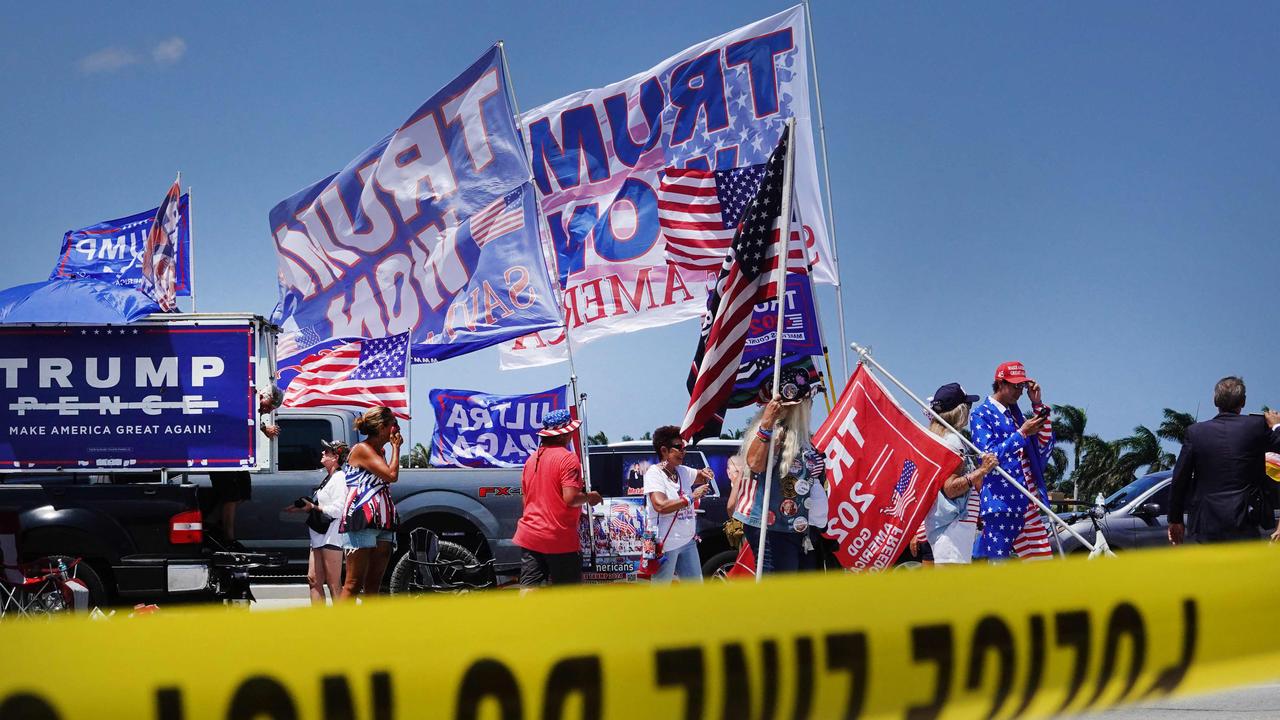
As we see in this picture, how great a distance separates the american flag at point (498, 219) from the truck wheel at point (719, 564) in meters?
3.49

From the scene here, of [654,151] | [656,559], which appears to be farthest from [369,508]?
[654,151]

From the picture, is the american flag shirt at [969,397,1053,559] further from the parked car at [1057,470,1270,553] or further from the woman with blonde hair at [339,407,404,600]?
the parked car at [1057,470,1270,553]

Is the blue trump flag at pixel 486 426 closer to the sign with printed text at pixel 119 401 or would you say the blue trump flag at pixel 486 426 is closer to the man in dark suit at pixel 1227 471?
the sign with printed text at pixel 119 401

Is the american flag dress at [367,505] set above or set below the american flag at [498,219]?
below

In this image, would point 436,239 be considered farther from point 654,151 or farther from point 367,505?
point 367,505

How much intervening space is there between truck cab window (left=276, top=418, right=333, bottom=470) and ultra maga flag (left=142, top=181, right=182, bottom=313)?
633 centimetres

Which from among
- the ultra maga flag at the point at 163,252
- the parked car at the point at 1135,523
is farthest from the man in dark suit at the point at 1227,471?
the ultra maga flag at the point at 163,252

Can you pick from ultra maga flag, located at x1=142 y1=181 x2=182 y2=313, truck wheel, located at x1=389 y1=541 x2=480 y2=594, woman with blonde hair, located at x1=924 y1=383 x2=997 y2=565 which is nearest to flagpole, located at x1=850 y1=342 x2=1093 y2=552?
woman with blonde hair, located at x1=924 y1=383 x2=997 y2=565

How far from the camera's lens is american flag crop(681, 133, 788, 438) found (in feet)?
24.5

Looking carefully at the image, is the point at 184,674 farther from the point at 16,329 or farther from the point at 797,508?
the point at 16,329

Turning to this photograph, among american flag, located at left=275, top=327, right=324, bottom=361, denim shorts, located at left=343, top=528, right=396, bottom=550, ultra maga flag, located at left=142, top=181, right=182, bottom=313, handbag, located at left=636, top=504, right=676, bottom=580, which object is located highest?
ultra maga flag, located at left=142, top=181, right=182, bottom=313

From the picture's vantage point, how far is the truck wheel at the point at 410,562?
446 inches

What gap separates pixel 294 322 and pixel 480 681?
10.8 m

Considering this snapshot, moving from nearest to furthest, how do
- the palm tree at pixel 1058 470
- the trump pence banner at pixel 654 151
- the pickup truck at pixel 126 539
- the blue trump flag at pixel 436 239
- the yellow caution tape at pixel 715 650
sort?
1. the yellow caution tape at pixel 715 650
2. the pickup truck at pixel 126 539
3. the blue trump flag at pixel 436 239
4. the trump pence banner at pixel 654 151
5. the palm tree at pixel 1058 470
